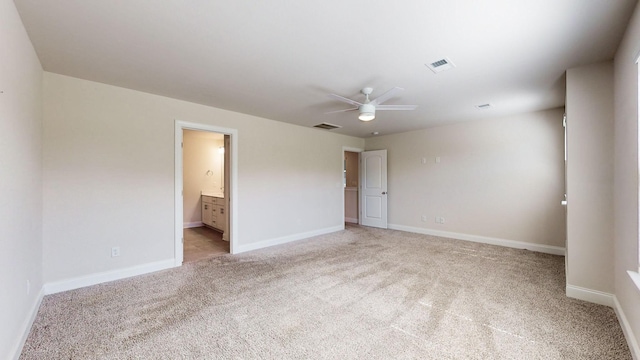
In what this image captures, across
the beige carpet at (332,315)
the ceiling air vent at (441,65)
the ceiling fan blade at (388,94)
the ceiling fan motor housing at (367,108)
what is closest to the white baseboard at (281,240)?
the beige carpet at (332,315)

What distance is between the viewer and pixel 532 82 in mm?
3117

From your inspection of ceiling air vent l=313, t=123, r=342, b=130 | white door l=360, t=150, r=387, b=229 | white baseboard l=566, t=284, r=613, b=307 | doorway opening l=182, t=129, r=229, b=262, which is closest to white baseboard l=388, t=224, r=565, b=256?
white door l=360, t=150, r=387, b=229

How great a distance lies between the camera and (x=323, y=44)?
2270 mm

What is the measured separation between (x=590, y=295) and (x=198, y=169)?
24.8 ft

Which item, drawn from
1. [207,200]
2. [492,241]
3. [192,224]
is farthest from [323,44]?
[192,224]

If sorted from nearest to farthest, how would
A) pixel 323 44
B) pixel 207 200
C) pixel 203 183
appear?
pixel 323 44, pixel 207 200, pixel 203 183

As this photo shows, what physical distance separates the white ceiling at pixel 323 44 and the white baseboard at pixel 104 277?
90.5 inches

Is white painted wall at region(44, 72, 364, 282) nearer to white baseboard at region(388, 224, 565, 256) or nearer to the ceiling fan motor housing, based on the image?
the ceiling fan motor housing

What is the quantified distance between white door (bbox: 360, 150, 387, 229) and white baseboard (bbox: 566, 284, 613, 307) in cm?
391

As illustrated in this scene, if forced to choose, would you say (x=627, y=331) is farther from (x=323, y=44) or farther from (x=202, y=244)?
(x=202, y=244)

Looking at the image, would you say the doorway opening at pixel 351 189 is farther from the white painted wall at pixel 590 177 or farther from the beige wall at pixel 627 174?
the beige wall at pixel 627 174

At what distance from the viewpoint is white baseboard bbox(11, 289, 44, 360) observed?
1789mm

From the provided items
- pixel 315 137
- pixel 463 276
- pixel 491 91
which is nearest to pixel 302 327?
pixel 463 276

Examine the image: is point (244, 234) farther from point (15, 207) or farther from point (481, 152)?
point (481, 152)
